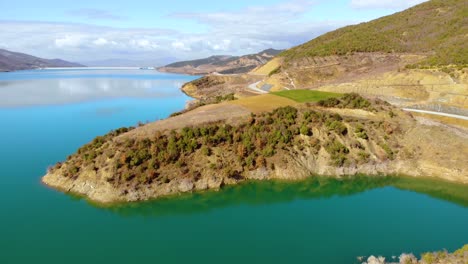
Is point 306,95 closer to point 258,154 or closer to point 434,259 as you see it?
point 258,154

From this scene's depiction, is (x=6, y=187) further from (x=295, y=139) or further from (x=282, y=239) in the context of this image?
(x=295, y=139)

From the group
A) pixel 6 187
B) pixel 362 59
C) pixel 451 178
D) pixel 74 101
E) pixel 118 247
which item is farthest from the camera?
pixel 74 101

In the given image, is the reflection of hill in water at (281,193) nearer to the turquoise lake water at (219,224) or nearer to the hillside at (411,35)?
the turquoise lake water at (219,224)

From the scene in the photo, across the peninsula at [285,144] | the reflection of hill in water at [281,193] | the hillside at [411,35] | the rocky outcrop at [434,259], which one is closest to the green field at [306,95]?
the peninsula at [285,144]

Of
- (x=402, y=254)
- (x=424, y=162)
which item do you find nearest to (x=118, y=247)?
(x=402, y=254)

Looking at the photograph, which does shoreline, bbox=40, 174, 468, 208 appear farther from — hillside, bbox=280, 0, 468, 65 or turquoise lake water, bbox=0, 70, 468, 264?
hillside, bbox=280, 0, 468, 65
